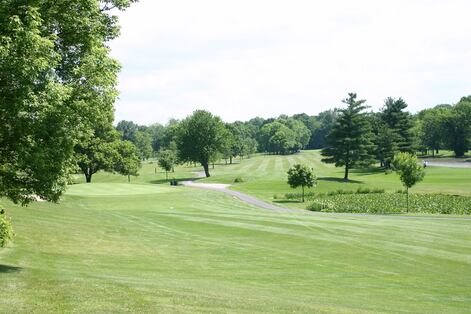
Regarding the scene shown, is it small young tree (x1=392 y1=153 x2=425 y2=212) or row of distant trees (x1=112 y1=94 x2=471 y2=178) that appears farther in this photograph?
row of distant trees (x1=112 y1=94 x2=471 y2=178)

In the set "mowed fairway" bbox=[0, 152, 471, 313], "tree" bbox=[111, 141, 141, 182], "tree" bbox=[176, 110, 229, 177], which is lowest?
"mowed fairway" bbox=[0, 152, 471, 313]

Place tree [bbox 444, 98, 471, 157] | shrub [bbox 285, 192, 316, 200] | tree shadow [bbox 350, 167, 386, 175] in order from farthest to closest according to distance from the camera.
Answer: tree [bbox 444, 98, 471, 157] < tree shadow [bbox 350, 167, 386, 175] < shrub [bbox 285, 192, 316, 200]

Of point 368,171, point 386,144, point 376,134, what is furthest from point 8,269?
point 376,134

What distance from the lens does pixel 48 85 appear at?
12.8 metres

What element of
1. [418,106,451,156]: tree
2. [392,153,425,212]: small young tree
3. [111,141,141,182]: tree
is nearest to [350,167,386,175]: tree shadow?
[418,106,451,156]: tree

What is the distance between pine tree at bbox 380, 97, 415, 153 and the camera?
97625 millimetres

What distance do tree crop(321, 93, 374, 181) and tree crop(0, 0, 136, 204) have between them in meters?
73.9

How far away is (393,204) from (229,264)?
39.4m

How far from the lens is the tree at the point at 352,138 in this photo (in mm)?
85312

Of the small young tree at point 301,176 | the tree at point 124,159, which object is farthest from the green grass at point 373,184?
the tree at point 124,159

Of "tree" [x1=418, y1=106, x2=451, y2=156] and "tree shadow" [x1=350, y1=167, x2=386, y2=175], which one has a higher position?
"tree" [x1=418, y1=106, x2=451, y2=156]

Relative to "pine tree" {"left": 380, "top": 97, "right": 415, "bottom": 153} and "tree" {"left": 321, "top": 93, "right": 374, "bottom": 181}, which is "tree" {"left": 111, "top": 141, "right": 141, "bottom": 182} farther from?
"pine tree" {"left": 380, "top": 97, "right": 415, "bottom": 153}

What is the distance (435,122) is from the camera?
431 feet

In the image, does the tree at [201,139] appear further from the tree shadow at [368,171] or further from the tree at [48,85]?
the tree at [48,85]
